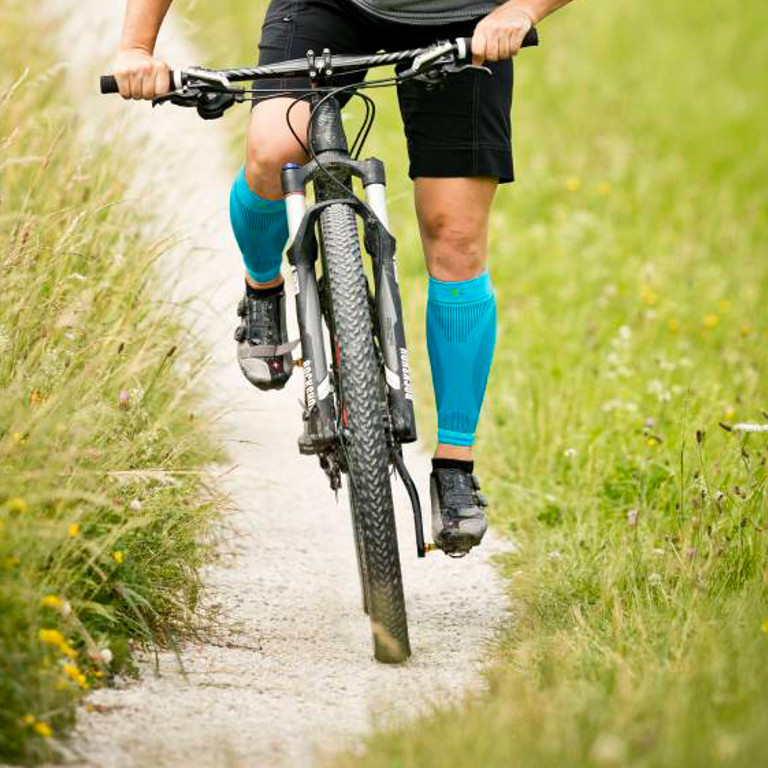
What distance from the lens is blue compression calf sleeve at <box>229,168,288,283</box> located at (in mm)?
3879

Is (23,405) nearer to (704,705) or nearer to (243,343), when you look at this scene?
(243,343)

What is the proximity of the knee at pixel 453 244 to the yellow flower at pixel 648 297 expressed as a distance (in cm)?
310

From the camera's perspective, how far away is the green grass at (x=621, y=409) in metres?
2.60

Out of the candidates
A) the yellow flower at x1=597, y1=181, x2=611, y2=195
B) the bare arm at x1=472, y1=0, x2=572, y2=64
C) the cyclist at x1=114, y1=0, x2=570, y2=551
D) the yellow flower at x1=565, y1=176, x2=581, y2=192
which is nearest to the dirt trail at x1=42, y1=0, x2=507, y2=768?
the cyclist at x1=114, y1=0, x2=570, y2=551

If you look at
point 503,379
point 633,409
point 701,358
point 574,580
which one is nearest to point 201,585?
point 574,580

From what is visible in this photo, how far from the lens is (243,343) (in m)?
4.25

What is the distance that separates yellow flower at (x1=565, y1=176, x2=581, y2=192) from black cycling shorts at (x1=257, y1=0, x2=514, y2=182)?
5057 millimetres

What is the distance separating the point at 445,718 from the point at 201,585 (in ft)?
3.41

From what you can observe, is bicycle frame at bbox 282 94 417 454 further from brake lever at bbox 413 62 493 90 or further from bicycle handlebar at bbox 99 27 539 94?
brake lever at bbox 413 62 493 90

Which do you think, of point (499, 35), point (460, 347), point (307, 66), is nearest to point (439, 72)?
point (499, 35)

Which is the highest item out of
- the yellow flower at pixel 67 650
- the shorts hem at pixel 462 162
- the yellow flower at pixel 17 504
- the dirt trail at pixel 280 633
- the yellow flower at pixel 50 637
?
the shorts hem at pixel 462 162

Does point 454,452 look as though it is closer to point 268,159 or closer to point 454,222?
point 454,222

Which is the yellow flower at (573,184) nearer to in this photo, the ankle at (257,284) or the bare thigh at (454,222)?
the ankle at (257,284)

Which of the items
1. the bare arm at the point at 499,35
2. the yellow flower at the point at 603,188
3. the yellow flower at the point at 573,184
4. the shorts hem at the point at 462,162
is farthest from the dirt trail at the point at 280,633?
the yellow flower at the point at 603,188
